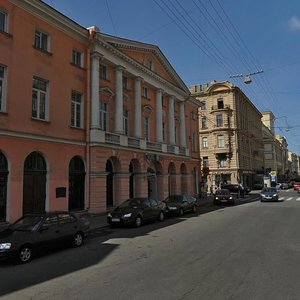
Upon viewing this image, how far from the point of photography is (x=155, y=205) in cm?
2120

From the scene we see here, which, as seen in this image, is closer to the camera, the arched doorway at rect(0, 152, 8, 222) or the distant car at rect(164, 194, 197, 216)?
the arched doorway at rect(0, 152, 8, 222)

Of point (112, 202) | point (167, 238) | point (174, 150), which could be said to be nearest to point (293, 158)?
point (174, 150)

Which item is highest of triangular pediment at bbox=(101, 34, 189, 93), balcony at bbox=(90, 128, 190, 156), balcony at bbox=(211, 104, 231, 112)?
balcony at bbox=(211, 104, 231, 112)

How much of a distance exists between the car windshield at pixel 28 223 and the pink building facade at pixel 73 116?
6.76 meters

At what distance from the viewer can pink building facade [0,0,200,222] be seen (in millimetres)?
19000

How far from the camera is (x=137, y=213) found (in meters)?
18.9

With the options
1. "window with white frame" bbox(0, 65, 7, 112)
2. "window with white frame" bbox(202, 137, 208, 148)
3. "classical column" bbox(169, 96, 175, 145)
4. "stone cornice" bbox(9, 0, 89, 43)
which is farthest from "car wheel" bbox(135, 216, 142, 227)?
"window with white frame" bbox(202, 137, 208, 148)

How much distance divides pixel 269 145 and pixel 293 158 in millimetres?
70577

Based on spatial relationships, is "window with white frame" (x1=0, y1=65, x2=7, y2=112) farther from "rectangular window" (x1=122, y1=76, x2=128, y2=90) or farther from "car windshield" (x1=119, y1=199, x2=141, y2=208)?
"rectangular window" (x1=122, y1=76, x2=128, y2=90)

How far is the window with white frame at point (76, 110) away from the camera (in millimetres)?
23953

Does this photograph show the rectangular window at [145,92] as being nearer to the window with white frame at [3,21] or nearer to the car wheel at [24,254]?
the window with white frame at [3,21]

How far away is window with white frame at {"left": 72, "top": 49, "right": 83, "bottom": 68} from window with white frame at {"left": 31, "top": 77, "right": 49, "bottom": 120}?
355cm

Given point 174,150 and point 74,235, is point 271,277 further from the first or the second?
point 174,150

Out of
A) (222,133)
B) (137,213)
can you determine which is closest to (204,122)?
(222,133)
